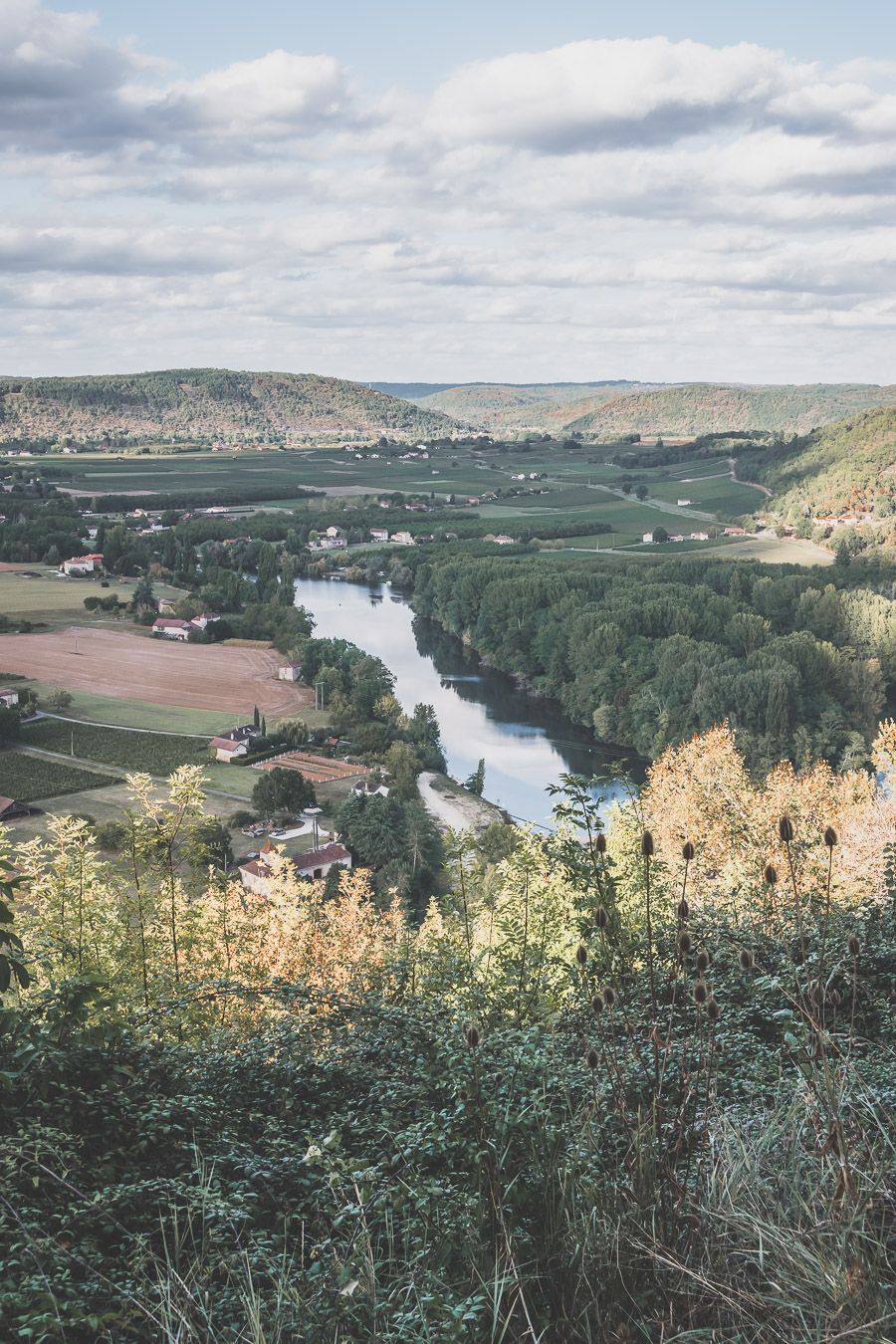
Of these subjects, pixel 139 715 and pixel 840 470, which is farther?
pixel 840 470

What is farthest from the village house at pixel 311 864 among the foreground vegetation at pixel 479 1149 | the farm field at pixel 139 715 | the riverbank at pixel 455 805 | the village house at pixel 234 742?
the foreground vegetation at pixel 479 1149

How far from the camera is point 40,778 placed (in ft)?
97.3

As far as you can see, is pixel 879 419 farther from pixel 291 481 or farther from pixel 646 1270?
pixel 646 1270

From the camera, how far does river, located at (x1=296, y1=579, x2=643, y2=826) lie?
33.0 metres

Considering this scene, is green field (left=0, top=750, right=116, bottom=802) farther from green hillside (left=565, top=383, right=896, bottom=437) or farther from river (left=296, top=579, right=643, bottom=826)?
green hillside (left=565, top=383, right=896, bottom=437)

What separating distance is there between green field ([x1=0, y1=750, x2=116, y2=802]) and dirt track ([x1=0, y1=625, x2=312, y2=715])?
788cm

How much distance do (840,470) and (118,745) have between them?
61.3 metres

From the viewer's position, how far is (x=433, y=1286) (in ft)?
10.1

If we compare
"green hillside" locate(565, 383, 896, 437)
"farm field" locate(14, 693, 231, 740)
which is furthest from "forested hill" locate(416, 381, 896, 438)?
"farm field" locate(14, 693, 231, 740)

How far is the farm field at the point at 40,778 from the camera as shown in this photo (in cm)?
2834

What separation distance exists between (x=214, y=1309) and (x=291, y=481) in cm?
11035

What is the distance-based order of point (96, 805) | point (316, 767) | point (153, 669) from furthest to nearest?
point (153, 669) → point (316, 767) → point (96, 805)

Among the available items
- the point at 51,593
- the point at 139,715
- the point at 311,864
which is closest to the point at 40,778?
the point at 139,715

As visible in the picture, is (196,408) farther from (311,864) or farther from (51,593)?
(311,864)
